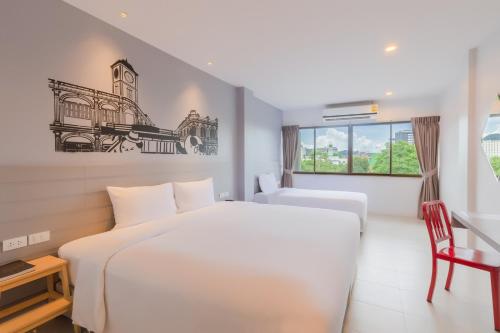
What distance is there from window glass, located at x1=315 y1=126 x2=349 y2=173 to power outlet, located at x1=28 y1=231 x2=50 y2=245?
573 cm

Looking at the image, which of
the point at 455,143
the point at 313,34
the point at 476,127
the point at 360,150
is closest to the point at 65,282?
the point at 313,34

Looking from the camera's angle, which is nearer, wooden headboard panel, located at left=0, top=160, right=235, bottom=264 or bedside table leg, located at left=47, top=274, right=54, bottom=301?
wooden headboard panel, located at left=0, top=160, right=235, bottom=264

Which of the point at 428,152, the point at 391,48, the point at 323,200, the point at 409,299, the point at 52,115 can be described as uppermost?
the point at 391,48

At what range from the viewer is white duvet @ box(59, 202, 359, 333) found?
1.25 m

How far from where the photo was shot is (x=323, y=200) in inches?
175

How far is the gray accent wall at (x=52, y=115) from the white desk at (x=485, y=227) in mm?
3011

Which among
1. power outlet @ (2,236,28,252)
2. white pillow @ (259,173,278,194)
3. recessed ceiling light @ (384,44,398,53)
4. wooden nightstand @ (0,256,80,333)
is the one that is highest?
recessed ceiling light @ (384,44,398,53)

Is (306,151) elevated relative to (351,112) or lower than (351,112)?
lower

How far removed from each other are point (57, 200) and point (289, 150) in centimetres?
531

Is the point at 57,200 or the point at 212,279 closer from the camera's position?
the point at 212,279

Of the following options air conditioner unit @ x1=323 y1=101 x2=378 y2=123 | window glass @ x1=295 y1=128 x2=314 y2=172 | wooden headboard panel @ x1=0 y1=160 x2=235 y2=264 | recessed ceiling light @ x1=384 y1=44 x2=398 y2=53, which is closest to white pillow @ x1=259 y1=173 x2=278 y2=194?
window glass @ x1=295 y1=128 x2=314 y2=172

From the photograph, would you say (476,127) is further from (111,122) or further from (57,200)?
(57,200)

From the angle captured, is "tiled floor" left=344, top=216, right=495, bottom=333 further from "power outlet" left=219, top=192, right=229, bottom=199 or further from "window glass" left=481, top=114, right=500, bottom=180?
"power outlet" left=219, top=192, right=229, bottom=199

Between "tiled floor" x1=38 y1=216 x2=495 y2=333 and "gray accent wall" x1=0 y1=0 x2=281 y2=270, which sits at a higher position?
"gray accent wall" x1=0 y1=0 x2=281 y2=270
